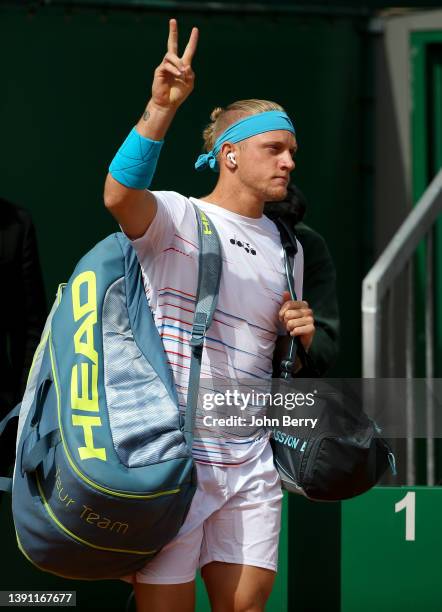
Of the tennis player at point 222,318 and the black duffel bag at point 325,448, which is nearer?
the tennis player at point 222,318

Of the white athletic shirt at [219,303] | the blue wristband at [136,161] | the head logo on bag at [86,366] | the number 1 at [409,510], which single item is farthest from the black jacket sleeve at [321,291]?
the blue wristband at [136,161]

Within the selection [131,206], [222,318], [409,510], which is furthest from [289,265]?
[409,510]

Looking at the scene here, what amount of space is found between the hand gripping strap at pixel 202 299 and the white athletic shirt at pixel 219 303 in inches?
0.9

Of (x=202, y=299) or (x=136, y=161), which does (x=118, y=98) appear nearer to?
(x=202, y=299)

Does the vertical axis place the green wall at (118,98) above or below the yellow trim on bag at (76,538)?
above

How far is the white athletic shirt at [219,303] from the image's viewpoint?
3.61m

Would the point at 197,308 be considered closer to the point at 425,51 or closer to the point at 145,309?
the point at 145,309

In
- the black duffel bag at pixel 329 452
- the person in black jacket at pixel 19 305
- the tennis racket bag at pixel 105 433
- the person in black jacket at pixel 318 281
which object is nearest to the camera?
the tennis racket bag at pixel 105 433

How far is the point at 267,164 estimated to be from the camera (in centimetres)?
382

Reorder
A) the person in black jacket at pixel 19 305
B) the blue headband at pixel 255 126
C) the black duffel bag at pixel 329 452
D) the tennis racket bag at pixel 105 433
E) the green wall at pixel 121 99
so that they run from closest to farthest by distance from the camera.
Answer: the tennis racket bag at pixel 105 433 → the black duffel bag at pixel 329 452 → the blue headband at pixel 255 126 → the person in black jacket at pixel 19 305 → the green wall at pixel 121 99

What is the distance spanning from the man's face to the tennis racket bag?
0.79 ft

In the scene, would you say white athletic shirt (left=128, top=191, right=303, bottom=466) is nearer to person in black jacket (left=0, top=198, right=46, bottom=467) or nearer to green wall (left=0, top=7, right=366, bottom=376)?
person in black jacket (left=0, top=198, right=46, bottom=467)

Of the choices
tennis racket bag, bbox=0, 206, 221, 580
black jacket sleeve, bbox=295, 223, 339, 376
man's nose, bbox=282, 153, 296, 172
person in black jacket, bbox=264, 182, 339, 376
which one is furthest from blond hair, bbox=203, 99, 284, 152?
black jacket sleeve, bbox=295, 223, 339, 376

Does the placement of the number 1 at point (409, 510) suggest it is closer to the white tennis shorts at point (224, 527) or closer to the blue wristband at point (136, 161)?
the white tennis shorts at point (224, 527)
